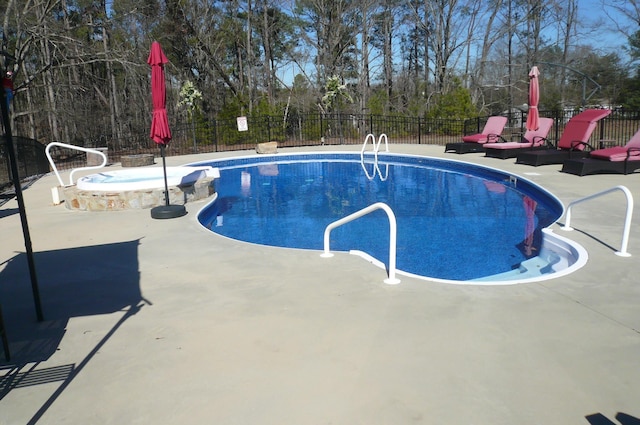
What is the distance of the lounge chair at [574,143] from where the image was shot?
37.8 ft

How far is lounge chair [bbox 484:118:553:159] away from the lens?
524 inches

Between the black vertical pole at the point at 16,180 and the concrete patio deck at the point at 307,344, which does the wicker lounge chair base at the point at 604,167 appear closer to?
the concrete patio deck at the point at 307,344

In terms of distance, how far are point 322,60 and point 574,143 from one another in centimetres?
1961

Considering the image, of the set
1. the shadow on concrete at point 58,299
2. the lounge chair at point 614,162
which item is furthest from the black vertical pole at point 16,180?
the lounge chair at point 614,162

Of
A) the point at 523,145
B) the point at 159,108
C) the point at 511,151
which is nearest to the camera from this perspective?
the point at 159,108

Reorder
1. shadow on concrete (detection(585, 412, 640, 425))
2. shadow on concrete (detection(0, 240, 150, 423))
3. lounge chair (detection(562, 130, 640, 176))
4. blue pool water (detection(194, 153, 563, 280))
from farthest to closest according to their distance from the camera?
lounge chair (detection(562, 130, 640, 176)) → blue pool water (detection(194, 153, 563, 280)) → shadow on concrete (detection(0, 240, 150, 423)) → shadow on concrete (detection(585, 412, 640, 425))

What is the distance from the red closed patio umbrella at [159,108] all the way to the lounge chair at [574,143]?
9176 mm

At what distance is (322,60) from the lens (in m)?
28.5

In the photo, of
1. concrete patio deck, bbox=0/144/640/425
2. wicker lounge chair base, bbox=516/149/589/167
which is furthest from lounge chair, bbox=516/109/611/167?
concrete patio deck, bbox=0/144/640/425

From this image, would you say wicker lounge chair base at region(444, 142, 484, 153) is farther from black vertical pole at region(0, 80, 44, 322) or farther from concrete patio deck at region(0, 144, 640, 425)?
black vertical pole at region(0, 80, 44, 322)

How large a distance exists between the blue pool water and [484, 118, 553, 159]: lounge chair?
1.18 metres

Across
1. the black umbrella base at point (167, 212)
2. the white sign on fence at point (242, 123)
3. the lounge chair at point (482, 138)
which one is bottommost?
the black umbrella base at point (167, 212)

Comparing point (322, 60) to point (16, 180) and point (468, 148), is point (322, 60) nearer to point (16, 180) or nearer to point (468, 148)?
point (468, 148)

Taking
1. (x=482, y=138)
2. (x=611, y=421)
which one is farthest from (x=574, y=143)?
(x=611, y=421)
